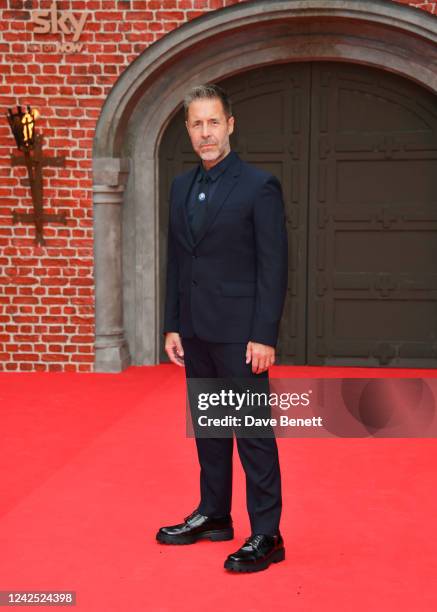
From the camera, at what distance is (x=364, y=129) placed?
7641 millimetres

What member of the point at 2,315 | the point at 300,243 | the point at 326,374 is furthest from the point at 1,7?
the point at 326,374

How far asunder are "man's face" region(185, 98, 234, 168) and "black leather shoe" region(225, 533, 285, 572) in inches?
56.2

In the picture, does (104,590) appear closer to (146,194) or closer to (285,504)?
(285,504)

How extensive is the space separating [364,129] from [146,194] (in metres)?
1.88

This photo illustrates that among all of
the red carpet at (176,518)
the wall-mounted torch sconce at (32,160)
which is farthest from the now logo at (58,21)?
the red carpet at (176,518)

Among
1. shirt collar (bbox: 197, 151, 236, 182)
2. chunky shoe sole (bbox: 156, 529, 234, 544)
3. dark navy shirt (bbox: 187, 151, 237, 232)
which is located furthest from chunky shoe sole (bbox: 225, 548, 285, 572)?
shirt collar (bbox: 197, 151, 236, 182)

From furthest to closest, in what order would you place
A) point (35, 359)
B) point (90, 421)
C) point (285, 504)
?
point (35, 359)
point (90, 421)
point (285, 504)

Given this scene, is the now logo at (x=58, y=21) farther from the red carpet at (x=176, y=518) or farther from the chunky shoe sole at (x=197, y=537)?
the chunky shoe sole at (x=197, y=537)

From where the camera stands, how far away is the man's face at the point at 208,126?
333 centimetres

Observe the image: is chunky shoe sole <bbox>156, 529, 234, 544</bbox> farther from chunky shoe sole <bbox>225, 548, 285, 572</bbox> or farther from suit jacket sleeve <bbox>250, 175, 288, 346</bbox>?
suit jacket sleeve <bbox>250, 175, 288, 346</bbox>

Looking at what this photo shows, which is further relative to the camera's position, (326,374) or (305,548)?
(326,374)

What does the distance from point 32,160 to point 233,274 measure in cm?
453

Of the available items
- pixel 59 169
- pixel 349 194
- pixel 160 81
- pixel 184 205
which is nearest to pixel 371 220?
pixel 349 194

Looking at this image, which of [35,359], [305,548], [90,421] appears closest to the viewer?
[305,548]
